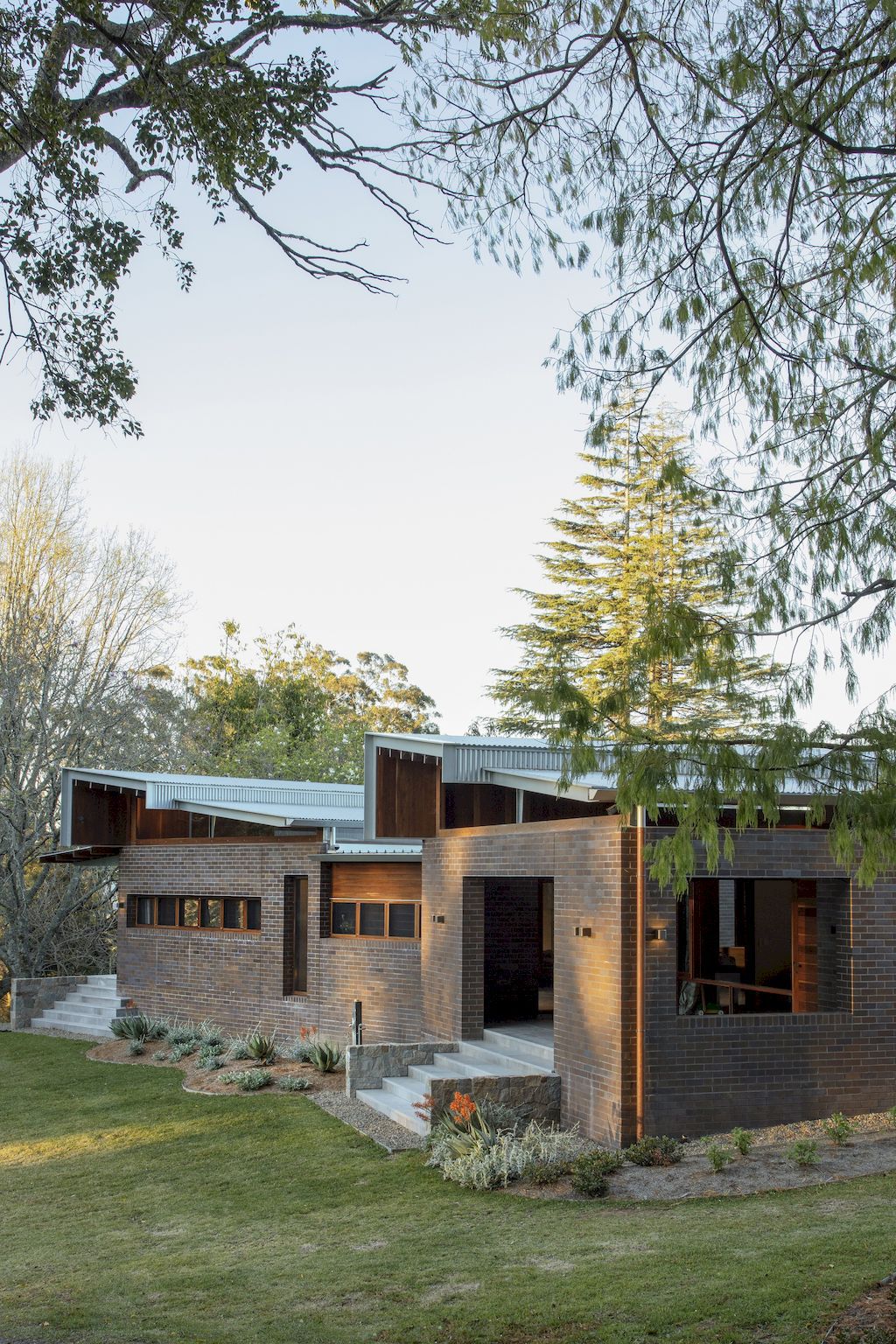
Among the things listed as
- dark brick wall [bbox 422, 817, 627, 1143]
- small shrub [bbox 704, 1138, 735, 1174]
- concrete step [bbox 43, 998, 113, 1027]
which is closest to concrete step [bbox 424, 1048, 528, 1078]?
dark brick wall [bbox 422, 817, 627, 1143]

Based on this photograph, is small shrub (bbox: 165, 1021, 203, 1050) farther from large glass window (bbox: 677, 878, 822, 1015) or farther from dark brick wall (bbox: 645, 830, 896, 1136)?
dark brick wall (bbox: 645, 830, 896, 1136)

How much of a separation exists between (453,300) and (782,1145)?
7724 mm

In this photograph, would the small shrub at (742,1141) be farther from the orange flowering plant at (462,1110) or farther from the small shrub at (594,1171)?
the orange flowering plant at (462,1110)

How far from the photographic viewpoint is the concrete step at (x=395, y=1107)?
12.6m

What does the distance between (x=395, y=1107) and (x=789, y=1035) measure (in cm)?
434

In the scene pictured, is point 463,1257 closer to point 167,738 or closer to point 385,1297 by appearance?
point 385,1297

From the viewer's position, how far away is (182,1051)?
18469mm

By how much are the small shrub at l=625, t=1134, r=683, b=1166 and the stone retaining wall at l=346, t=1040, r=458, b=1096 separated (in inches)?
163

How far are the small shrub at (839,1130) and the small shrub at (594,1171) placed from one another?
6.17 feet

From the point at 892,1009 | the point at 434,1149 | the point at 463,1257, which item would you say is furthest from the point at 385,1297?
the point at 892,1009

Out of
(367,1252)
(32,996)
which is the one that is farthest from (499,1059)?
(32,996)

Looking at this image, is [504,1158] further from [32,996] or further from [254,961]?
[32,996]

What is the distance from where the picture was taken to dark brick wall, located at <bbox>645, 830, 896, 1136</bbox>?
443 inches

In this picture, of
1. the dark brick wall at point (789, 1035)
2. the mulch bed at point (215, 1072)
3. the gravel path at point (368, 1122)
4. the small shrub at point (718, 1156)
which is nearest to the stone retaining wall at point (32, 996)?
the mulch bed at point (215, 1072)
